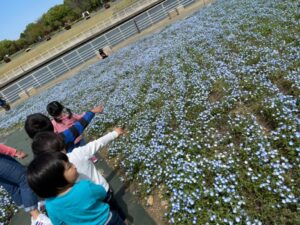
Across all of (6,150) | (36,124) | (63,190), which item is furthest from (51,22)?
(63,190)

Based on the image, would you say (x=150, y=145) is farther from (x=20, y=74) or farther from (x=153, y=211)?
(x=20, y=74)

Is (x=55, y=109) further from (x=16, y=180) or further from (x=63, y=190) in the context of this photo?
(x=63, y=190)

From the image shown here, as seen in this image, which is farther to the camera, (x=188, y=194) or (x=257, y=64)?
(x=257, y=64)

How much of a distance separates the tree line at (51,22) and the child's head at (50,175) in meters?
100

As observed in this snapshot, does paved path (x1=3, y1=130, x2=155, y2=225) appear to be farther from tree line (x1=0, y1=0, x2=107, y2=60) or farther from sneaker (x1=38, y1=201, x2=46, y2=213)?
tree line (x1=0, y1=0, x2=107, y2=60)

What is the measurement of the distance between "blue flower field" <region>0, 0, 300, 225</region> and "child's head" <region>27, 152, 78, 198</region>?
2171mm

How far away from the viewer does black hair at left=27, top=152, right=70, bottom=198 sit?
231cm

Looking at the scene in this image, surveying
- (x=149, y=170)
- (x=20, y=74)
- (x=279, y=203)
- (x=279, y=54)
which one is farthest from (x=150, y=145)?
(x=20, y=74)

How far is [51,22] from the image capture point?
99.3 metres

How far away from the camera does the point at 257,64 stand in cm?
694

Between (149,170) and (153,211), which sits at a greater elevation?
(149,170)

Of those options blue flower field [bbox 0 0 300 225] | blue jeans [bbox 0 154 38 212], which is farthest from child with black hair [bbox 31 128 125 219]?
blue jeans [bbox 0 154 38 212]

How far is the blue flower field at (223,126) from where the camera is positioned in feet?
12.2

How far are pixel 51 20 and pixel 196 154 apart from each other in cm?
11018
